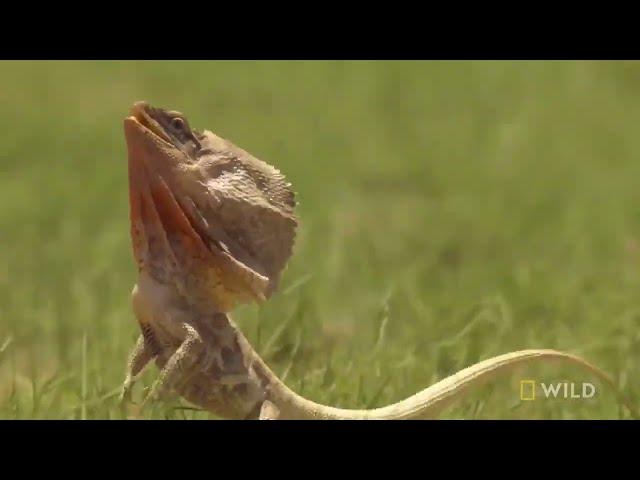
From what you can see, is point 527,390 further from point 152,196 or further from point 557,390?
point 152,196

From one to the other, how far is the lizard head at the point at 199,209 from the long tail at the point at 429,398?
1.09 ft

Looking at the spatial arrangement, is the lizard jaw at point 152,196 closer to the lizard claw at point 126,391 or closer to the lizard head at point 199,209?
the lizard head at point 199,209

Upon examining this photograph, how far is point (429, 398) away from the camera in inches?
143

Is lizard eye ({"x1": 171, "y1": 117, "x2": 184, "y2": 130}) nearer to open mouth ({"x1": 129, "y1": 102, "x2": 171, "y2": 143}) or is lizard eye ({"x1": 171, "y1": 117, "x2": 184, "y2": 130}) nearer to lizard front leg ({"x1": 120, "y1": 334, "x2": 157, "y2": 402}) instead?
open mouth ({"x1": 129, "y1": 102, "x2": 171, "y2": 143})

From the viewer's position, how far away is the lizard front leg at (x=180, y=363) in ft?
10.8

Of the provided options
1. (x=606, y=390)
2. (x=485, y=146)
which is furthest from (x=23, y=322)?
(x=485, y=146)

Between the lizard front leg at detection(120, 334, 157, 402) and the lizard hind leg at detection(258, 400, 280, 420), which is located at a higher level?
the lizard front leg at detection(120, 334, 157, 402)

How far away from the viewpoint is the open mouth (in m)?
A: 3.33

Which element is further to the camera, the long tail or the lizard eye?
the long tail

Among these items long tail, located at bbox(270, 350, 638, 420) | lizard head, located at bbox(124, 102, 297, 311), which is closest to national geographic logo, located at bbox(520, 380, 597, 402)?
long tail, located at bbox(270, 350, 638, 420)

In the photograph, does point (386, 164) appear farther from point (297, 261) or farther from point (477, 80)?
point (297, 261)

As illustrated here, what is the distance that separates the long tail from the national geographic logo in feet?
2.04

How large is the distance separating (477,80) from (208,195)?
6580 mm

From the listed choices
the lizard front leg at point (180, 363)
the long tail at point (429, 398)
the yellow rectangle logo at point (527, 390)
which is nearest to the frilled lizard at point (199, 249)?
the lizard front leg at point (180, 363)
